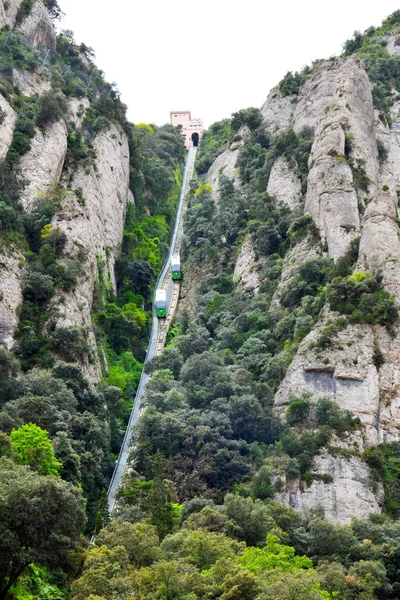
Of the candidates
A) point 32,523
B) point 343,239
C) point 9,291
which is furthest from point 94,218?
Result: point 32,523

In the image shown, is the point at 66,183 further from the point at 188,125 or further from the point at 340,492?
the point at 188,125

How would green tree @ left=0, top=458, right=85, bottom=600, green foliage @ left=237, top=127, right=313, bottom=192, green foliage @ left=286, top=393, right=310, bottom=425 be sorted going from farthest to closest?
green foliage @ left=237, top=127, right=313, bottom=192, green foliage @ left=286, top=393, right=310, bottom=425, green tree @ left=0, top=458, right=85, bottom=600

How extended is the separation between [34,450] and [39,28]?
6738cm

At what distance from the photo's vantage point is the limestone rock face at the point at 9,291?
58312 mm

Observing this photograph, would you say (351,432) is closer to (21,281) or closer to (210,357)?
(210,357)

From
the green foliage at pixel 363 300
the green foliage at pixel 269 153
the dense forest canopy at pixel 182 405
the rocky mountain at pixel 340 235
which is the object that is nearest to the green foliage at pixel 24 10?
the dense forest canopy at pixel 182 405

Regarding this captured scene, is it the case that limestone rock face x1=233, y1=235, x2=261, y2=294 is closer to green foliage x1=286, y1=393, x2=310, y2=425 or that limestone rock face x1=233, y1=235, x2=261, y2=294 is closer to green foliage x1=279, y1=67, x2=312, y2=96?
green foliage x1=286, y1=393, x2=310, y2=425

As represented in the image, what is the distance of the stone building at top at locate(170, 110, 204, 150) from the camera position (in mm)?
139375

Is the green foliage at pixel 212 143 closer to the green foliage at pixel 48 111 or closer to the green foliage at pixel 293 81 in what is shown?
the green foliage at pixel 293 81

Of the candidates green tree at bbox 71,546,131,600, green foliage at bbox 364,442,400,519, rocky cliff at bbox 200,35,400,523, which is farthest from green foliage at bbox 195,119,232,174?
green tree at bbox 71,546,131,600

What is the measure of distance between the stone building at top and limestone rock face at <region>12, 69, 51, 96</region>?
4868 cm

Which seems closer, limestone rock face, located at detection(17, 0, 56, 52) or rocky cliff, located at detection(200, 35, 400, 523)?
rocky cliff, located at detection(200, 35, 400, 523)

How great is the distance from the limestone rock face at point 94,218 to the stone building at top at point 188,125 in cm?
4159

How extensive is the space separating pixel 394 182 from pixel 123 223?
27646 millimetres
